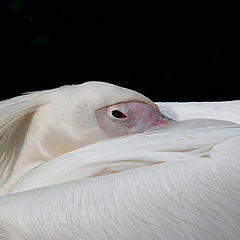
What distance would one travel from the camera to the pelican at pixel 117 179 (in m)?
1.52

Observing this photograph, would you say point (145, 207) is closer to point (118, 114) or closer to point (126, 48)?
point (118, 114)

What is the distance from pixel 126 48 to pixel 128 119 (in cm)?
236

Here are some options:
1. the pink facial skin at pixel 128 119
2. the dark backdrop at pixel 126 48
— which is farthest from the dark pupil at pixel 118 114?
the dark backdrop at pixel 126 48

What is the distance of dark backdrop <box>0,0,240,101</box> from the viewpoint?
4.18 meters

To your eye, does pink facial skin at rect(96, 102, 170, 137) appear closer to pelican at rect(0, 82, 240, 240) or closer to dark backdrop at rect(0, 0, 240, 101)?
pelican at rect(0, 82, 240, 240)

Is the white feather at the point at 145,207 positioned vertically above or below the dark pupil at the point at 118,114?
below

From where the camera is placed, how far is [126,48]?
4352 millimetres

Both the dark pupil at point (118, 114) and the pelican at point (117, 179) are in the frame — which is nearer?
the pelican at point (117, 179)

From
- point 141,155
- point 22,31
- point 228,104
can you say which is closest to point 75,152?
point 141,155

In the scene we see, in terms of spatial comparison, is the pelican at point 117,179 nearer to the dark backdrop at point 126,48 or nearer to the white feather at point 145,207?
the white feather at point 145,207

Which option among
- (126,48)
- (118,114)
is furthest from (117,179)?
(126,48)

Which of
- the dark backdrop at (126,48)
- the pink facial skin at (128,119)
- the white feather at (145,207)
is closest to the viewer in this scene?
the white feather at (145,207)

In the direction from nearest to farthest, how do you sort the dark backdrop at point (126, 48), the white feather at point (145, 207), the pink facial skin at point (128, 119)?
the white feather at point (145, 207)
the pink facial skin at point (128, 119)
the dark backdrop at point (126, 48)

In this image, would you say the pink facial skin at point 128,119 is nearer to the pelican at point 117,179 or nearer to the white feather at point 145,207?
the pelican at point 117,179
